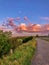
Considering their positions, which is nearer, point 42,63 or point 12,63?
point 12,63

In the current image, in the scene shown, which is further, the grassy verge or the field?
the field

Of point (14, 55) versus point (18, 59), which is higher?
point (14, 55)

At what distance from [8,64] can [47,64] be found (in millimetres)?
5437

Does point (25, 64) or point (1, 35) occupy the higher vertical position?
point (1, 35)

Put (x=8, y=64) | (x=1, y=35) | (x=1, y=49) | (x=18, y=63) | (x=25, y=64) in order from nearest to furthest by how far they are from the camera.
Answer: (x=8, y=64) < (x=18, y=63) < (x=25, y=64) < (x=1, y=49) < (x=1, y=35)

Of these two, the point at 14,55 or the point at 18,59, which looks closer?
the point at 18,59

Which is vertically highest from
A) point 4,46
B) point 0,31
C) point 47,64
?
point 0,31

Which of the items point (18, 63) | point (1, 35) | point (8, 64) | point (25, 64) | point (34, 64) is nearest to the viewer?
point (8, 64)

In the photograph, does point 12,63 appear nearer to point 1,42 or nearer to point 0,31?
point 1,42

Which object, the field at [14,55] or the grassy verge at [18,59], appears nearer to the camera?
the grassy verge at [18,59]

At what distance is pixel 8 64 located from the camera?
1189cm

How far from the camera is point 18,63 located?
1270cm

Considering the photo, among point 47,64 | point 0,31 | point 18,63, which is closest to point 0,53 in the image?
point 0,31

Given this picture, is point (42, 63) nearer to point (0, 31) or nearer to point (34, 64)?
point (34, 64)
